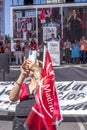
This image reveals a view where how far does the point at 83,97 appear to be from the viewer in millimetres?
11203

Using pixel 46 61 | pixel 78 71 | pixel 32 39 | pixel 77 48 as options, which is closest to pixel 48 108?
pixel 46 61

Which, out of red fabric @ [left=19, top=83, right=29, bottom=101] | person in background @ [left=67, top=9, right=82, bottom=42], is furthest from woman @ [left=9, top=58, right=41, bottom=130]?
person in background @ [left=67, top=9, right=82, bottom=42]

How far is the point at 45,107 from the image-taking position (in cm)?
498

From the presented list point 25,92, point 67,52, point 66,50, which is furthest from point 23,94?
point 66,50

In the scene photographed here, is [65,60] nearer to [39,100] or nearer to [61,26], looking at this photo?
[61,26]

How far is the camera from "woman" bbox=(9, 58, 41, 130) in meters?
4.78

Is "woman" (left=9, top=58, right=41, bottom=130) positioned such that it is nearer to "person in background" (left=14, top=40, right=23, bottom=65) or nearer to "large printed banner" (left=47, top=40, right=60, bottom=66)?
"large printed banner" (left=47, top=40, right=60, bottom=66)

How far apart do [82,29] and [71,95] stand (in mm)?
22608

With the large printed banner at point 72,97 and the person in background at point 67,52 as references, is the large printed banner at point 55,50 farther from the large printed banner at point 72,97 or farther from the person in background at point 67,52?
the large printed banner at point 72,97

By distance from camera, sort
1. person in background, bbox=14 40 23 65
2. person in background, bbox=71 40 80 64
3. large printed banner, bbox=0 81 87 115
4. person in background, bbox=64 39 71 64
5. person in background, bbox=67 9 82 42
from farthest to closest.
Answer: person in background, bbox=67 9 82 42, person in background, bbox=14 40 23 65, person in background, bbox=64 39 71 64, person in background, bbox=71 40 80 64, large printed banner, bbox=0 81 87 115

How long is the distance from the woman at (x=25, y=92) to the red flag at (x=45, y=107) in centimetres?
6

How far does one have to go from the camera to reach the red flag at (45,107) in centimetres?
488

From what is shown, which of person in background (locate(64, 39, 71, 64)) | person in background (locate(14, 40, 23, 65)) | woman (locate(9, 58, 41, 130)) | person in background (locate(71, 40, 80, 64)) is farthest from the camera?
person in background (locate(14, 40, 23, 65))

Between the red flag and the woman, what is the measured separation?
57 millimetres
